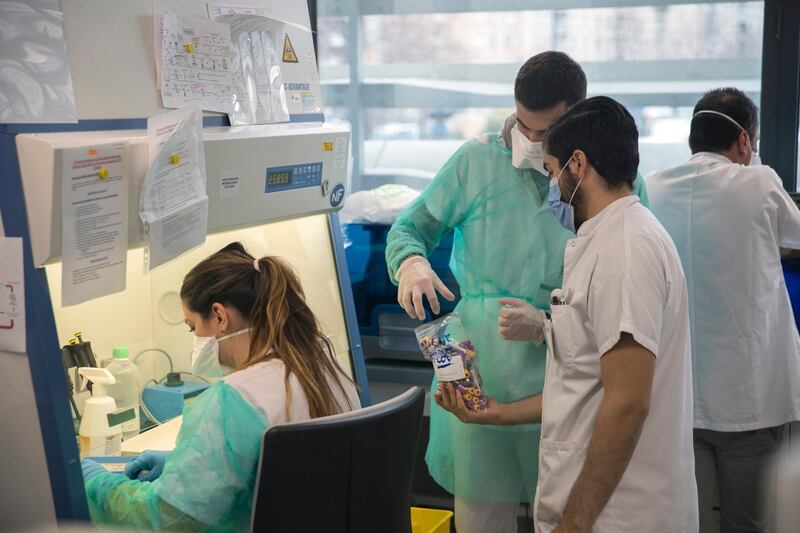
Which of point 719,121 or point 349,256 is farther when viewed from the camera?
point 349,256

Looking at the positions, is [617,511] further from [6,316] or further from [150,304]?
[150,304]

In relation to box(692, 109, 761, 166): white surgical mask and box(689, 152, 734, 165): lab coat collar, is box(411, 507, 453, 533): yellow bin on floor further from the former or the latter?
box(692, 109, 761, 166): white surgical mask

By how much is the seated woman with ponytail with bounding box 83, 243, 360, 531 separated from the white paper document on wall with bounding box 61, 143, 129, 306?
260 mm

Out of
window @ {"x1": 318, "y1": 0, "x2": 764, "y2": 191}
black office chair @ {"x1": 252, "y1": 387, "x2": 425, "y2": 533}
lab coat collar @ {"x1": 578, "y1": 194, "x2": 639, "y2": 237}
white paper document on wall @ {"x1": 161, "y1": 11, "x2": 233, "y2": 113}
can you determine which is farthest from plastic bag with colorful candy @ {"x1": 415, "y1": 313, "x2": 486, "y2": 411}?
window @ {"x1": 318, "y1": 0, "x2": 764, "y2": 191}

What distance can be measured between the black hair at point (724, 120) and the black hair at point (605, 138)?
99cm

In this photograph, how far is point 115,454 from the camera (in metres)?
2.04

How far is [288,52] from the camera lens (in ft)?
7.24

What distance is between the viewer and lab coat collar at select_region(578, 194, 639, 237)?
5.51ft

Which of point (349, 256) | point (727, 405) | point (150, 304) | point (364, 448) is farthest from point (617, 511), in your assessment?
point (349, 256)

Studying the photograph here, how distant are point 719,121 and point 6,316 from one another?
1.94 metres

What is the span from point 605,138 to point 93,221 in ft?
2.97

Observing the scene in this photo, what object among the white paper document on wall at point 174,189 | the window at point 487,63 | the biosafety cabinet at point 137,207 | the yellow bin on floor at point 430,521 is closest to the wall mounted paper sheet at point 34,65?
the biosafety cabinet at point 137,207

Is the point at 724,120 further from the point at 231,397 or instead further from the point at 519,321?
the point at 231,397

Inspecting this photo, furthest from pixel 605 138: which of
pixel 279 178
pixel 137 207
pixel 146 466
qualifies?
pixel 146 466
